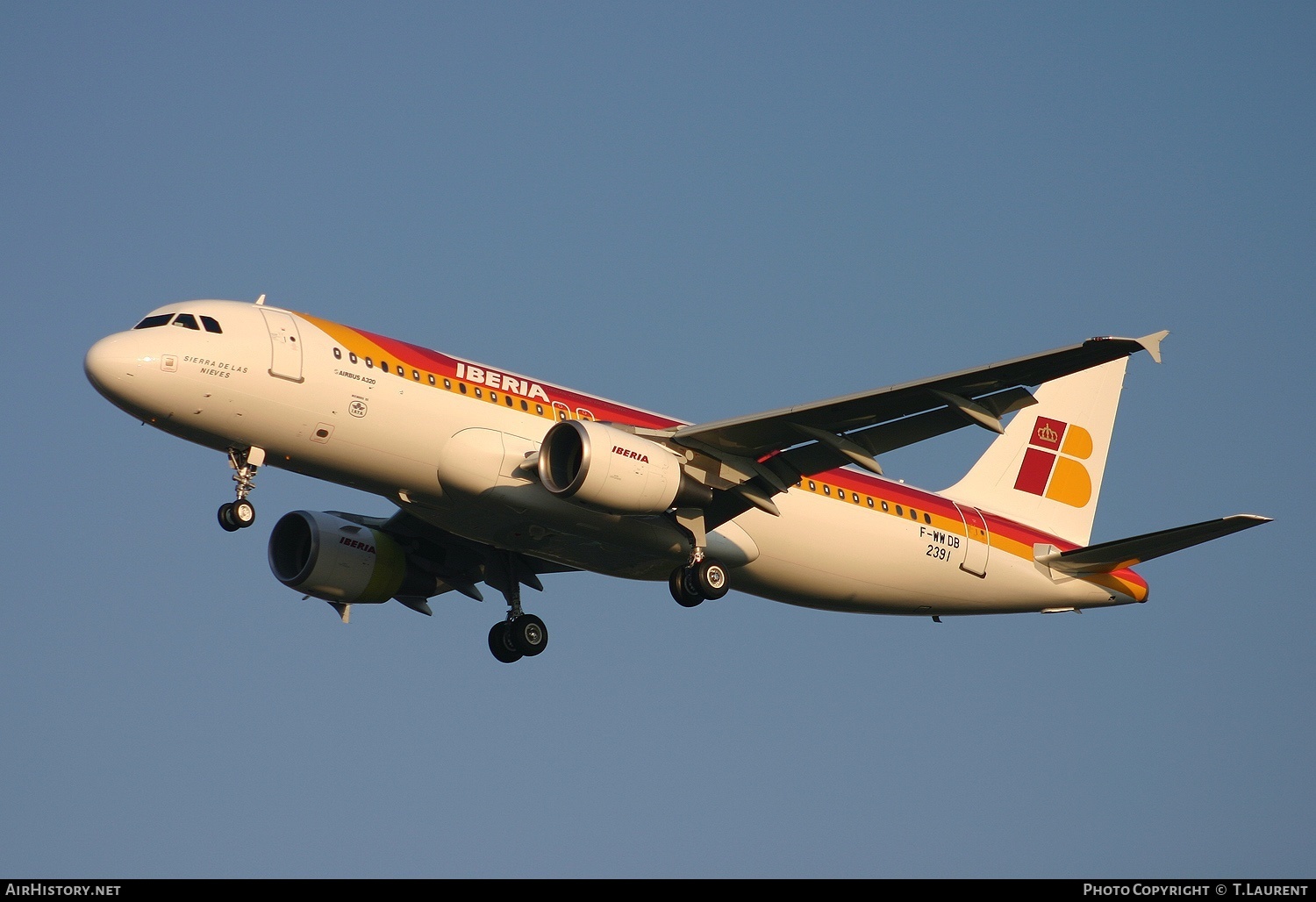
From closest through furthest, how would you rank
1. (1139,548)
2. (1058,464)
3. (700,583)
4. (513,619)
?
(700,583) → (1139,548) → (513,619) → (1058,464)

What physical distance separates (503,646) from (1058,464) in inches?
570

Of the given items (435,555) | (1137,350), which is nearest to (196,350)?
(435,555)

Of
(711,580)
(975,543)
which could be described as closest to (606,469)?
(711,580)

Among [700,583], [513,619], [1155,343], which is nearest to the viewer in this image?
[1155,343]

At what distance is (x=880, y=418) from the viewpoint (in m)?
29.7

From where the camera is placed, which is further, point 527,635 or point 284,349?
point 527,635

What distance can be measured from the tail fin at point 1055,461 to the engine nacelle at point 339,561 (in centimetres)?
1283

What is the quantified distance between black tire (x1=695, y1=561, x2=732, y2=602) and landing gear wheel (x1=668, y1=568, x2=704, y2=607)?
6.7 inches

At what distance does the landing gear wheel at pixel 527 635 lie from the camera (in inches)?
1389

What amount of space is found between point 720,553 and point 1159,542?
954cm

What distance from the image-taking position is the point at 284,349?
28.4 meters

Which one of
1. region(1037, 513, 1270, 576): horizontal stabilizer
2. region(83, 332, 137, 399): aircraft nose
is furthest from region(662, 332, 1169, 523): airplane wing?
region(83, 332, 137, 399): aircraft nose

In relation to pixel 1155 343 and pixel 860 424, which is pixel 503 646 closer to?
pixel 860 424
